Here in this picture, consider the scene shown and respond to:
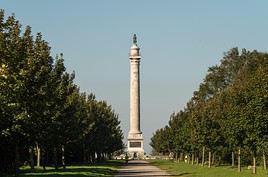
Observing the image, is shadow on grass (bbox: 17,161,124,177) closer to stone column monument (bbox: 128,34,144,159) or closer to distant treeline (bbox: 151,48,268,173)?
distant treeline (bbox: 151,48,268,173)

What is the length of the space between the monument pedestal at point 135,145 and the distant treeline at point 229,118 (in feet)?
56.8

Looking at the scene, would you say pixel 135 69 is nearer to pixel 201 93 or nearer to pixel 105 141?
pixel 201 93

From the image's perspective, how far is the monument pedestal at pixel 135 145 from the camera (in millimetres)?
156625

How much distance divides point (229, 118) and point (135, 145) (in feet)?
328

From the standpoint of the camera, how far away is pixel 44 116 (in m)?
38.5

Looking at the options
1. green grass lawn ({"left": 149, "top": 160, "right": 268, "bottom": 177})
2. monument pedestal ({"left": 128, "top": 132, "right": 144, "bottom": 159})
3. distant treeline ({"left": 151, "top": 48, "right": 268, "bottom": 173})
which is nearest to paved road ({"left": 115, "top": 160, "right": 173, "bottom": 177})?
green grass lawn ({"left": 149, "top": 160, "right": 268, "bottom": 177})

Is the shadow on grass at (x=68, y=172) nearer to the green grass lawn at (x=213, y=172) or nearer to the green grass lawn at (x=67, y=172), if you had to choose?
the green grass lawn at (x=67, y=172)

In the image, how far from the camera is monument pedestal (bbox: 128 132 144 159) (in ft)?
514

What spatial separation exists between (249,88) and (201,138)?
89.6ft

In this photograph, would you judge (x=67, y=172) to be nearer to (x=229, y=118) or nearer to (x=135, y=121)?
(x=229, y=118)

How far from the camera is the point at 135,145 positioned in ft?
515

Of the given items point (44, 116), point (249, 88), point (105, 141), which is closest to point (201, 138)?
point (105, 141)

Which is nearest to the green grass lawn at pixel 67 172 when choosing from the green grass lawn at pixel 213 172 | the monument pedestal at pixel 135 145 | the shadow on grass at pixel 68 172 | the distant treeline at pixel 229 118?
the shadow on grass at pixel 68 172

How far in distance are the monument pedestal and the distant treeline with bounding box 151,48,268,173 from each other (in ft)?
56.8
